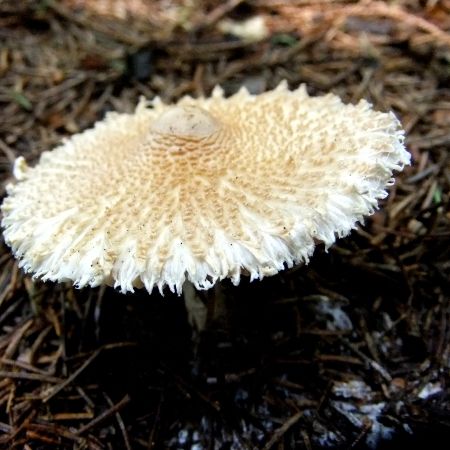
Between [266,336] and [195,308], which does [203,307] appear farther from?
[266,336]

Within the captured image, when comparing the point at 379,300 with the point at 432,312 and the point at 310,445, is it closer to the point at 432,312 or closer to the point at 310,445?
the point at 432,312

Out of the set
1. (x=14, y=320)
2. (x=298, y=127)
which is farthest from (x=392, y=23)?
(x=14, y=320)

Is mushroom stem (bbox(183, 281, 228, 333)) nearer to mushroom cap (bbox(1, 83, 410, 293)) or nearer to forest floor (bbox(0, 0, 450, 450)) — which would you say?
forest floor (bbox(0, 0, 450, 450))

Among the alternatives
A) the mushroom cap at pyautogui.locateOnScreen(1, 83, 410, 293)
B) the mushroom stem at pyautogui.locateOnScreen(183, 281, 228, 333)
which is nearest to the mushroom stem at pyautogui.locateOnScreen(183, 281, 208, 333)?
the mushroom stem at pyautogui.locateOnScreen(183, 281, 228, 333)

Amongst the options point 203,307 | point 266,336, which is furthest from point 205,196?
point 266,336

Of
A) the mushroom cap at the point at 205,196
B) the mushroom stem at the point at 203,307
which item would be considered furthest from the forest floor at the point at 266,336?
the mushroom cap at the point at 205,196

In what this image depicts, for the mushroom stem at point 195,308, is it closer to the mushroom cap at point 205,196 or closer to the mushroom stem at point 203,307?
the mushroom stem at point 203,307

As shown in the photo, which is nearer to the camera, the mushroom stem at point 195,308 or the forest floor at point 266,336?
the forest floor at point 266,336
